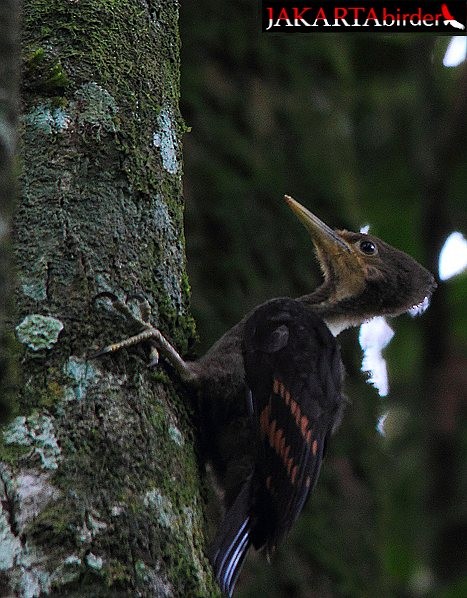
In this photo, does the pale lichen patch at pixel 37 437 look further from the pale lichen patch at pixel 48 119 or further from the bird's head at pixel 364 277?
the bird's head at pixel 364 277

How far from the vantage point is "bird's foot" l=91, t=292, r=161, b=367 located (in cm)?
226

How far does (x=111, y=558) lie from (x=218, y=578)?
48 centimetres

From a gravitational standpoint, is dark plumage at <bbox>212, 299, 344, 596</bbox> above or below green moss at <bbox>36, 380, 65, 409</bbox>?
below

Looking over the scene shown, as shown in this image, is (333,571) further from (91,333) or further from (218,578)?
(91,333)

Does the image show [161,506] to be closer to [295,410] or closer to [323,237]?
[295,410]

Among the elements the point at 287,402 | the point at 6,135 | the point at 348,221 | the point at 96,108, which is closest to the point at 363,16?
the point at 348,221

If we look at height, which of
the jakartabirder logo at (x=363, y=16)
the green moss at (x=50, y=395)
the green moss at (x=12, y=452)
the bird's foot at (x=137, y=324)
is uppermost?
the jakartabirder logo at (x=363, y=16)

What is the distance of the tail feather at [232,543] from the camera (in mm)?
2418

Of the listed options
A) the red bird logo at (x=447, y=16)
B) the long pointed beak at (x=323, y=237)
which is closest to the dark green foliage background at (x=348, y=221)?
the long pointed beak at (x=323, y=237)

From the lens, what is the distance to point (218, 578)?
234 centimetres

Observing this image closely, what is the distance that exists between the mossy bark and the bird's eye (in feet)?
5.07

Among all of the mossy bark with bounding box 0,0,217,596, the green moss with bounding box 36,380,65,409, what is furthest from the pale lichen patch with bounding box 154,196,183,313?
the green moss with bounding box 36,380,65,409

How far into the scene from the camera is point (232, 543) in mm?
2643

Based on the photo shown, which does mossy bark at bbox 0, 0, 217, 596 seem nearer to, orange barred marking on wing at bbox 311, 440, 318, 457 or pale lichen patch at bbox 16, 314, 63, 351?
pale lichen patch at bbox 16, 314, 63, 351
